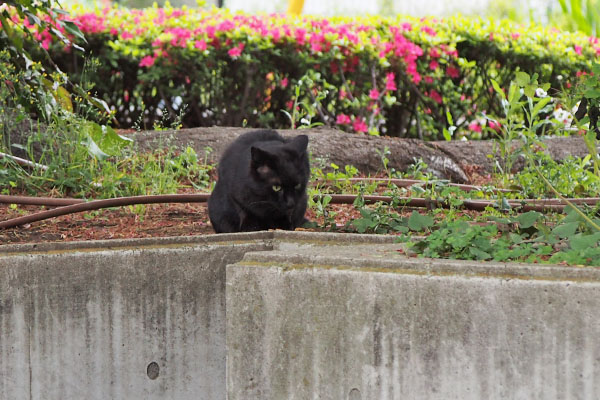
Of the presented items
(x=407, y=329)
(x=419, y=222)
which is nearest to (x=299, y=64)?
(x=419, y=222)

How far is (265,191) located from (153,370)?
3.67ft

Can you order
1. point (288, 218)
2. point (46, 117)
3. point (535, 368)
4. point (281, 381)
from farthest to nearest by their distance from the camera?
1. point (46, 117)
2. point (288, 218)
3. point (281, 381)
4. point (535, 368)

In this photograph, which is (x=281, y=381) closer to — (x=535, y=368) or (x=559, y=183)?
(x=535, y=368)

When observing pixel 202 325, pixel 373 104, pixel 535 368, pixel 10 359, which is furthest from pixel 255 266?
pixel 373 104

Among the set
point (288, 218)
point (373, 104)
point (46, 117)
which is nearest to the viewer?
point (288, 218)

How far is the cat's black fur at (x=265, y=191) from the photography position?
3.59 m

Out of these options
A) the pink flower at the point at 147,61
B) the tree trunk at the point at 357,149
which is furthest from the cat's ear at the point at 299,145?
the pink flower at the point at 147,61

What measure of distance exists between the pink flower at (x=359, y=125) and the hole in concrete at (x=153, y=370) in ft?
17.5

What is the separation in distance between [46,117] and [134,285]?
9.12 ft

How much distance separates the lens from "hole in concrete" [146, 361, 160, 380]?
2.83 m

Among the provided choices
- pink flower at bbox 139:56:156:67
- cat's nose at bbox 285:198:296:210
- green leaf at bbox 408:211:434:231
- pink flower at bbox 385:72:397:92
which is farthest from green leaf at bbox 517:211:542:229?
pink flower at bbox 139:56:156:67

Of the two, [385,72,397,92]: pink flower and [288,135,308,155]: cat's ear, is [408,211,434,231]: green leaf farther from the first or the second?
[385,72,397,92]: pink flower

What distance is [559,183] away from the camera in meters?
4.49

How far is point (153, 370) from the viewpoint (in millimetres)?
2838
